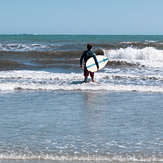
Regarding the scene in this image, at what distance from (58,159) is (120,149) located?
905mm

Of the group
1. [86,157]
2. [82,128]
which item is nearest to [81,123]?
[82,128]

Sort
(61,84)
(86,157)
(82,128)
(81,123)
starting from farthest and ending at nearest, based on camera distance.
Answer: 1. (61,84)
2. (81,123)
3. (82,128)
4. (86,157)

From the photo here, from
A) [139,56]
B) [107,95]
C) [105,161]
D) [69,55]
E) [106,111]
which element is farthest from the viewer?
[69,55]

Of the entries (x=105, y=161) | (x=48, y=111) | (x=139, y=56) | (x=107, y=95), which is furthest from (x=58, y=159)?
(x=139, y=56)

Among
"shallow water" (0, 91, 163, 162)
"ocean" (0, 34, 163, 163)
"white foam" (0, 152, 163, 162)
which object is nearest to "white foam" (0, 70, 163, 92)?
"ocean" (0, 34, 163, 163)

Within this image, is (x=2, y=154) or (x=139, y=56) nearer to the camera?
A: (x=2, y=154)

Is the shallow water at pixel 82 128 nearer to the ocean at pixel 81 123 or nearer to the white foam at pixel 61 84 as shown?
the ocean at pixel 81 123

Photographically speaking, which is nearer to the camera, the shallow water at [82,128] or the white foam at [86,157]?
the white foam at [86,157]

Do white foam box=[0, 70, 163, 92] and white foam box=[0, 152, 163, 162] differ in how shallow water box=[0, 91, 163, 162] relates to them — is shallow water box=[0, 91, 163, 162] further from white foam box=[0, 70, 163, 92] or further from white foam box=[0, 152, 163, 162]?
white foam box=[0, 70, 163, 92]

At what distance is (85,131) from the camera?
4898 millimetres

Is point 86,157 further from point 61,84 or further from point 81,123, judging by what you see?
point 61,84

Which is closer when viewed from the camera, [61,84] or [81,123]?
[81,123]

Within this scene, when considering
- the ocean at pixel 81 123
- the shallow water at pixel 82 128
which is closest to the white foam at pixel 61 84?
the ocean at pixel 81 123

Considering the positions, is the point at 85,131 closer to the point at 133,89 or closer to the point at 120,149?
the point at 120,149
